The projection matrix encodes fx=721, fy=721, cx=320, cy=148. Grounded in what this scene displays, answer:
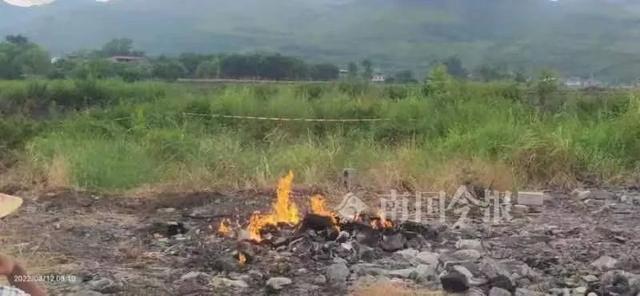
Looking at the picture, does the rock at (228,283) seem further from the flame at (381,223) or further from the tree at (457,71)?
the tree at (457,71)

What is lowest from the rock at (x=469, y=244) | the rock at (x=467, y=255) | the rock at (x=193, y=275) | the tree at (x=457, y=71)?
the rock at (x=193, y=275)

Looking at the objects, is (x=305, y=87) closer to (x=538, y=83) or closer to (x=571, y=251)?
(x=538, y=83)

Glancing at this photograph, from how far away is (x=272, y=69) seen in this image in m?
28.4

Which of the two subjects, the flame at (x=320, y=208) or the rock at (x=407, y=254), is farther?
the flame at (x=320, y=208)

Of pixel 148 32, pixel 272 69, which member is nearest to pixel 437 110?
pixel 272 69

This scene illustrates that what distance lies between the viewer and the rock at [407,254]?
5.07 meters

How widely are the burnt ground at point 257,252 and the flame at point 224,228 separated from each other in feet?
0.19

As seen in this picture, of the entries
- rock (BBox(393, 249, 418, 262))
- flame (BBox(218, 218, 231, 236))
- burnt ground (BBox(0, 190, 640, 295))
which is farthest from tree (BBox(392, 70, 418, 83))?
rock (BBox(393, 249, 418, 262))

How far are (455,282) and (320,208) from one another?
2085 mm

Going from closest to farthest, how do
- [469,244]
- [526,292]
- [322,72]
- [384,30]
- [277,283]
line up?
[526,292]
[277,283]
[469,244]
[322,72]
[384,30]

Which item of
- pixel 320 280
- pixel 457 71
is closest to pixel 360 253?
pixel 320 280

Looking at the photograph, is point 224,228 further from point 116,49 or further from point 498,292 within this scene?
point 116,49

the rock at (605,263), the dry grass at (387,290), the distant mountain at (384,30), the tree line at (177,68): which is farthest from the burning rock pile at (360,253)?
the distant mountain at (384,30)

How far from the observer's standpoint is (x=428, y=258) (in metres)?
4.99
